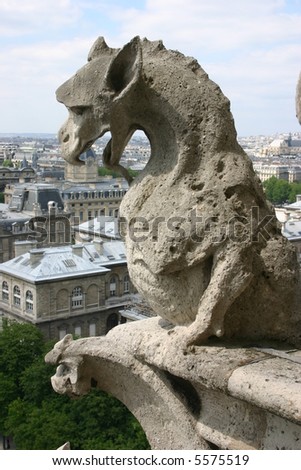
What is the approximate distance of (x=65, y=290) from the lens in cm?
3653

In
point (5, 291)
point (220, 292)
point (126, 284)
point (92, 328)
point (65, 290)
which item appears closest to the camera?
point (220, 292)

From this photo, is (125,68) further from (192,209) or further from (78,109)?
(192,209)

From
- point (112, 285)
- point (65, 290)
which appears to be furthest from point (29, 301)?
point (112, 285)

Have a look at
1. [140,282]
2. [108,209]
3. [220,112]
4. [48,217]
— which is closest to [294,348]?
[140,282]

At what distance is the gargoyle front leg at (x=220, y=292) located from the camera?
5.57 meters

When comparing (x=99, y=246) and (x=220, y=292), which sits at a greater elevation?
(x=220, y=292)

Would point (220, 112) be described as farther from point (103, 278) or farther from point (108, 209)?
point (108, 209)

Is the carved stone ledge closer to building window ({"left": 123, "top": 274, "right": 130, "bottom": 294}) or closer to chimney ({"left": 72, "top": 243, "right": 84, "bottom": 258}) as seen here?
chimney ({"left": 72, "top": 243, "right": 84, "bottom": 258})

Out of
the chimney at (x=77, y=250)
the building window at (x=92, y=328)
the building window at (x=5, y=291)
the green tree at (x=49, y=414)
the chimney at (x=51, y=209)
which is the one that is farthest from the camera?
the chimney at (x=51, y=209)

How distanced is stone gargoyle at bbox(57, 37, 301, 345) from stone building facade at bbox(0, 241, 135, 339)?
1174 inches

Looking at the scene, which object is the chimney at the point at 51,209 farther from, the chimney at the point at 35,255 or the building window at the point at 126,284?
the chimney at the point at 35,255

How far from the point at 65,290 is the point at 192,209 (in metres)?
31.5

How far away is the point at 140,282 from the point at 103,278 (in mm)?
32388

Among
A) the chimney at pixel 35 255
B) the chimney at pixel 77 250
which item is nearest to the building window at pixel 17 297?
the chimney at pixel 35 255
